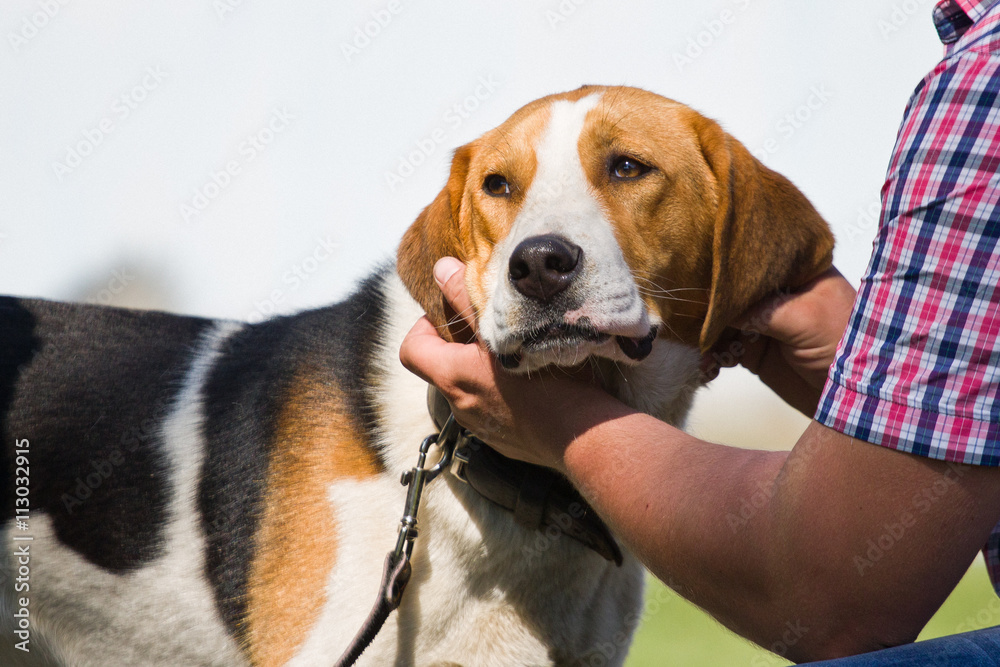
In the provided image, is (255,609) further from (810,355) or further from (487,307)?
(810,355)

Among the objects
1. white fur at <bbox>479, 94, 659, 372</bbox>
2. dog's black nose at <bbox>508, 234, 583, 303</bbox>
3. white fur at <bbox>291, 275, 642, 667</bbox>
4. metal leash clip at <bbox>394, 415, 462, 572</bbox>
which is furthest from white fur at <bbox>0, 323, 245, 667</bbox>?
dog's black nose at <bbox>508, 234, 583, 303</bbox>

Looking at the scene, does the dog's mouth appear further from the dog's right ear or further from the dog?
the dog's right ear

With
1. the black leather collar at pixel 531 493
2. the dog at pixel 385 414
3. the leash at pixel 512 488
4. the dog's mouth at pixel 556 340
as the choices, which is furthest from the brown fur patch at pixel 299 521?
the dog's mouth at pixel 556 340

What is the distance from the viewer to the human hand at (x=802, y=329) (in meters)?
2.14

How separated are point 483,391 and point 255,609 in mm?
979

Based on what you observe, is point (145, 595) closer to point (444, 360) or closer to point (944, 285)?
point (444, 360)

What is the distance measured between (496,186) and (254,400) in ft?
3.38

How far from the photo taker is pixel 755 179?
2.21 m

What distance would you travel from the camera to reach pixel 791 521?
135 centimetres

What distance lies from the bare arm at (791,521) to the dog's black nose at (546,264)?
0.94ft

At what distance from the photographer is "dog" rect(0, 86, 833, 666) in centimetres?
208

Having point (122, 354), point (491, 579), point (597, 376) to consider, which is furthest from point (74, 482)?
point (597, 376)

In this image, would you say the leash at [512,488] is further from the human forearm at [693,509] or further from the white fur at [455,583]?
the human forearm at [693,509]

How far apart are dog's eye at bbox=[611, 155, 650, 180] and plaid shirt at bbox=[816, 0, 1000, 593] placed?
99 centimetres
